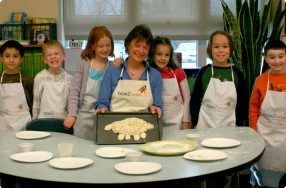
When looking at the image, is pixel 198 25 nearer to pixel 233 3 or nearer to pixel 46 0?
pixel 233 3

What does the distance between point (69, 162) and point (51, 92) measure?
54.8 inches

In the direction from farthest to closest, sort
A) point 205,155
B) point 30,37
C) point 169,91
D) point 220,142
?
point 30,37, point 169,91, point 220,142, point 205,155

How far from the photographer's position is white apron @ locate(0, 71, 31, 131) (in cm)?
291

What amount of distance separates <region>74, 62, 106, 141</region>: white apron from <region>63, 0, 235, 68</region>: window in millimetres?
1623

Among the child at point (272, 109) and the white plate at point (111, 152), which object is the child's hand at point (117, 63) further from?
the child at point (272, 109)

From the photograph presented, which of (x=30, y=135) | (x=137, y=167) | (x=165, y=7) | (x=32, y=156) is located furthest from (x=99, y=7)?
(x=137, y=167)

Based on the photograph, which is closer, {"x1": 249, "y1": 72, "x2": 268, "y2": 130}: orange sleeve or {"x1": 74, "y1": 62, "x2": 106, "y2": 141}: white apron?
{"x1": 249, "y1": 72, "x2": 268, "y2": 130}: orange sleeve

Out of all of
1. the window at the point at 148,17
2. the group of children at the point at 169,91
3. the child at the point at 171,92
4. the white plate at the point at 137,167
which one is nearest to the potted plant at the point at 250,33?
the window at the point at 148,17

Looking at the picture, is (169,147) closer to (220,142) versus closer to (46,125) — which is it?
(220,142)

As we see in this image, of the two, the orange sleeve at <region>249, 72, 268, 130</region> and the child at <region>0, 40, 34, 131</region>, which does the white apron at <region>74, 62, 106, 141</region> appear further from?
the orange sleeve at <region>249, 72, 268, 130</region>

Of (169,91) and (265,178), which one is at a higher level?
(169,91)

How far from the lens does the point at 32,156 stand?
5.70 feet

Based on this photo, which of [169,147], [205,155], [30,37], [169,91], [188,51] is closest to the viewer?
[205,155]

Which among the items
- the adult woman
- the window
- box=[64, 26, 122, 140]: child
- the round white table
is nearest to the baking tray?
the round white table
